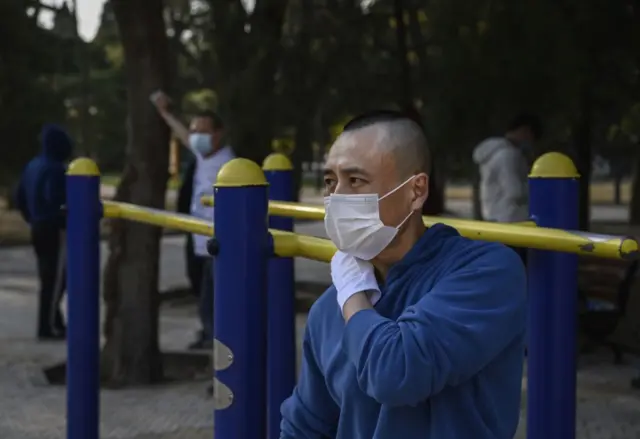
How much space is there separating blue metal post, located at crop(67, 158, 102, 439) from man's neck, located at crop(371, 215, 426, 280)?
7.26ft

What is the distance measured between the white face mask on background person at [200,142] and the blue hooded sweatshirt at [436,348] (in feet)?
16.1

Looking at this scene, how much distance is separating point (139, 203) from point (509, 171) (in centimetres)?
246

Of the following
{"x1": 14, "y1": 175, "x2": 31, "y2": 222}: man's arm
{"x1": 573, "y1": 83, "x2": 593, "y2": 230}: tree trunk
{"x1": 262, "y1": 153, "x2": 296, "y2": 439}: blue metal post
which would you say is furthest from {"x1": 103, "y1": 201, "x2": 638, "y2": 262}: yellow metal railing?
{"x1": 573, "y1": 83, "x2": 593, "y2": 230}: tree trunk

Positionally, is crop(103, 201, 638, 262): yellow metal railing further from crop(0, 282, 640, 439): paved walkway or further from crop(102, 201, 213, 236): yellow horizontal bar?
crop(0, 282, 640, 439): paved walkway

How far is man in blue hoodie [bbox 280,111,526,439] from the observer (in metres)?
1.87

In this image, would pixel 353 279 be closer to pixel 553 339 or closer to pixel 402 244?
pixel 402 244

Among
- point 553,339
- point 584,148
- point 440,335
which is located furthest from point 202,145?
point 584,148

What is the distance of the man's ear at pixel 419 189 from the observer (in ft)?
6.68

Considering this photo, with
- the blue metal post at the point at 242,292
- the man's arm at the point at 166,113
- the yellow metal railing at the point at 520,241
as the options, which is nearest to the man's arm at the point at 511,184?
the man's arm at the point at 166,113

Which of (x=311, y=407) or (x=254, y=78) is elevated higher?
(x=254, y=78)

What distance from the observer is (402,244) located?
6.74 ft

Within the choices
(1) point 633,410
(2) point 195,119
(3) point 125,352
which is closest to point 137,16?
(2) point 195,119

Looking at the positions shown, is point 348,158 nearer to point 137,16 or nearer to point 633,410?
point 633,410

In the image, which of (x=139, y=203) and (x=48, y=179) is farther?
(x=48, y=179)
